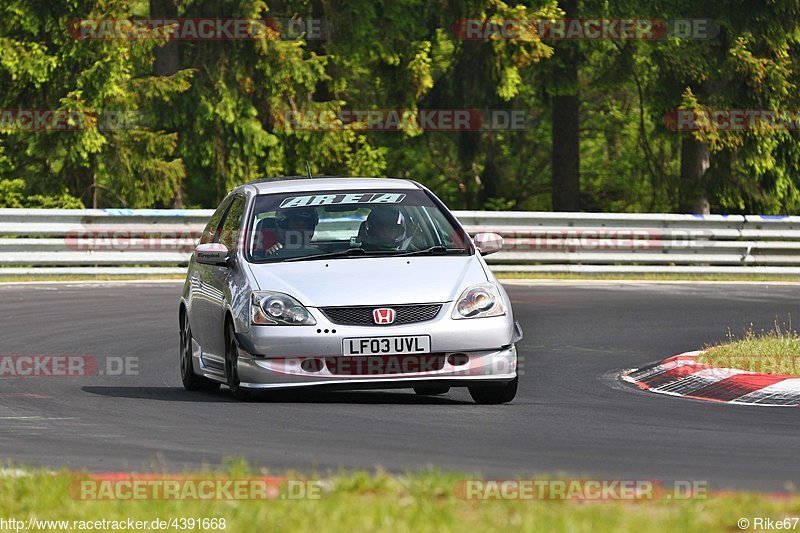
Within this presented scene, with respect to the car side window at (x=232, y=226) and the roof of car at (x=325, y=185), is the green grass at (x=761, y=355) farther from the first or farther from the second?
the car side window at (x=232, y=226)

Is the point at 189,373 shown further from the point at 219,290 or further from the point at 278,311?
the point at 278,311

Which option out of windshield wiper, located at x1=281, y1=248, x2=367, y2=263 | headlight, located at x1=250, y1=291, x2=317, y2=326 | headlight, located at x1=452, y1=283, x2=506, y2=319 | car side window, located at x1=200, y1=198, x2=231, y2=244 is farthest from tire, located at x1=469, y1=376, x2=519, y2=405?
car side window, located at x1=200, y1=198, x2=231, y2=244

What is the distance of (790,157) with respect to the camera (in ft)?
103

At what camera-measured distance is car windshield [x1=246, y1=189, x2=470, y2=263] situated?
1162cm

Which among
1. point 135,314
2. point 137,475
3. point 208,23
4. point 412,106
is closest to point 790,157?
point 412,106

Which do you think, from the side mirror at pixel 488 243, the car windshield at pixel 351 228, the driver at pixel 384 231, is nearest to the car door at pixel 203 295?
the car windshield at pixel 351 228

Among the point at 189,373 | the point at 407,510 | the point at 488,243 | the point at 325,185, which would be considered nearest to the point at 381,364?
the point at 488,243

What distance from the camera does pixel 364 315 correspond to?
10.7 m

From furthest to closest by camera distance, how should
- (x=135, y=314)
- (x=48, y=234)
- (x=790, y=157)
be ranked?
(x=790, y=157) → (x=48, y=234) → (x=135, y=314)

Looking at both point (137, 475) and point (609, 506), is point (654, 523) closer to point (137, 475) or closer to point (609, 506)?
point (609, 506)

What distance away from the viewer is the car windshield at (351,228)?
457 inches

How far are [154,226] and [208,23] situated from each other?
754 cm

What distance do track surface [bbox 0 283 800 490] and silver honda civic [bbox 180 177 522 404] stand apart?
0.80 ft

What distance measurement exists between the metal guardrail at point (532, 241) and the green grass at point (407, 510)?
17.7 m
